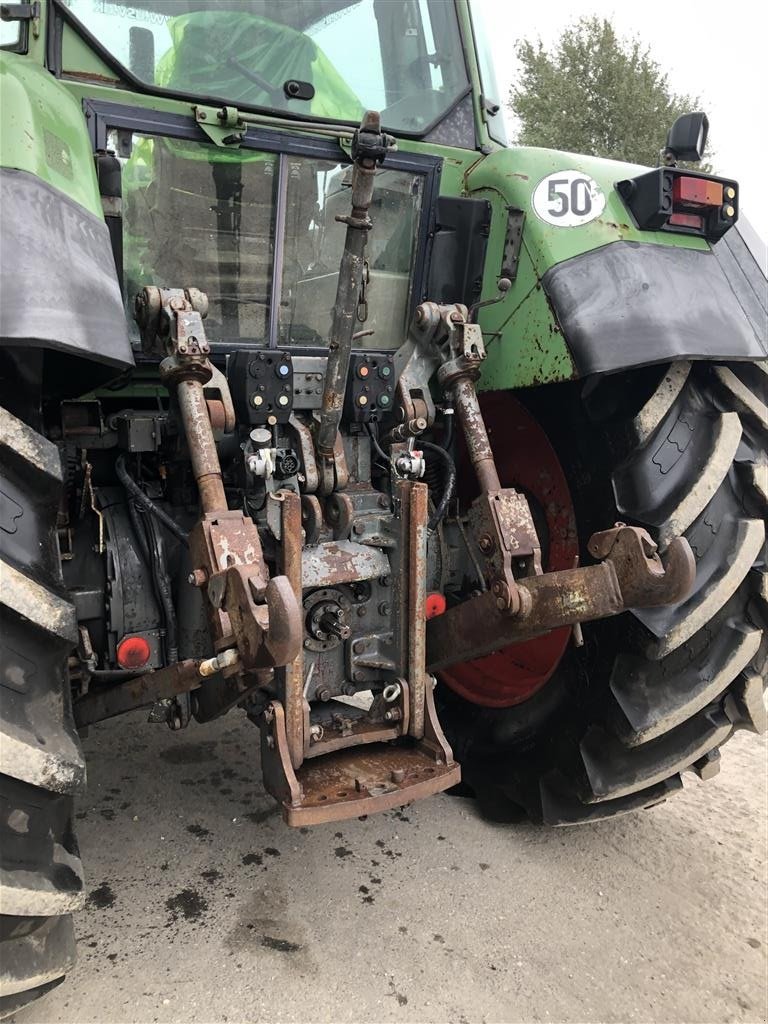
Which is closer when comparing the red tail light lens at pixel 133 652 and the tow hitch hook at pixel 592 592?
the tow hitch hook at pixel 592 592

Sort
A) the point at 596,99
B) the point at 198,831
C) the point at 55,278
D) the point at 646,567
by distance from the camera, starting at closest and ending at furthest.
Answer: the point at 55,278, the point at 646,567, the point at 198,831, the point at 596,99

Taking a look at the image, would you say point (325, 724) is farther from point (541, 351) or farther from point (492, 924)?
point (541, 351)

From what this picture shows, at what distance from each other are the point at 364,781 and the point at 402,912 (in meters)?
0.48

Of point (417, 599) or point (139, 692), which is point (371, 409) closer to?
point (417, 599)

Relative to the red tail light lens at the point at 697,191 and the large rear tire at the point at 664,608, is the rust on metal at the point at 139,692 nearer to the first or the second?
the large rear tire at the point at 664,608

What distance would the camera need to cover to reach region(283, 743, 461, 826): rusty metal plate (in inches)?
73.5

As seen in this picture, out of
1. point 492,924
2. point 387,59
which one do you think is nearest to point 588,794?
point 492,924

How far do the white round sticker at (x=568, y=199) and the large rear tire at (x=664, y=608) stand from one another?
406mm

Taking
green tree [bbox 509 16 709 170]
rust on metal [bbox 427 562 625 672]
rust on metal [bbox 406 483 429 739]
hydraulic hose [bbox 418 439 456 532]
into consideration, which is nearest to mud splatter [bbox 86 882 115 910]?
rust on metal [bbox 406 483 429 739]

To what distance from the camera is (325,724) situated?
7.00ft

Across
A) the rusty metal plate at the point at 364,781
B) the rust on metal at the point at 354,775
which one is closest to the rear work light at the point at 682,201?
the rust on metal at the point at 354,775

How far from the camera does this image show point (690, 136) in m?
2.20

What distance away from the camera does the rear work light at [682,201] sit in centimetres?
202

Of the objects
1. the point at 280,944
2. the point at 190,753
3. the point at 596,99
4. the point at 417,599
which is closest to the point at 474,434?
the point at 417,599
